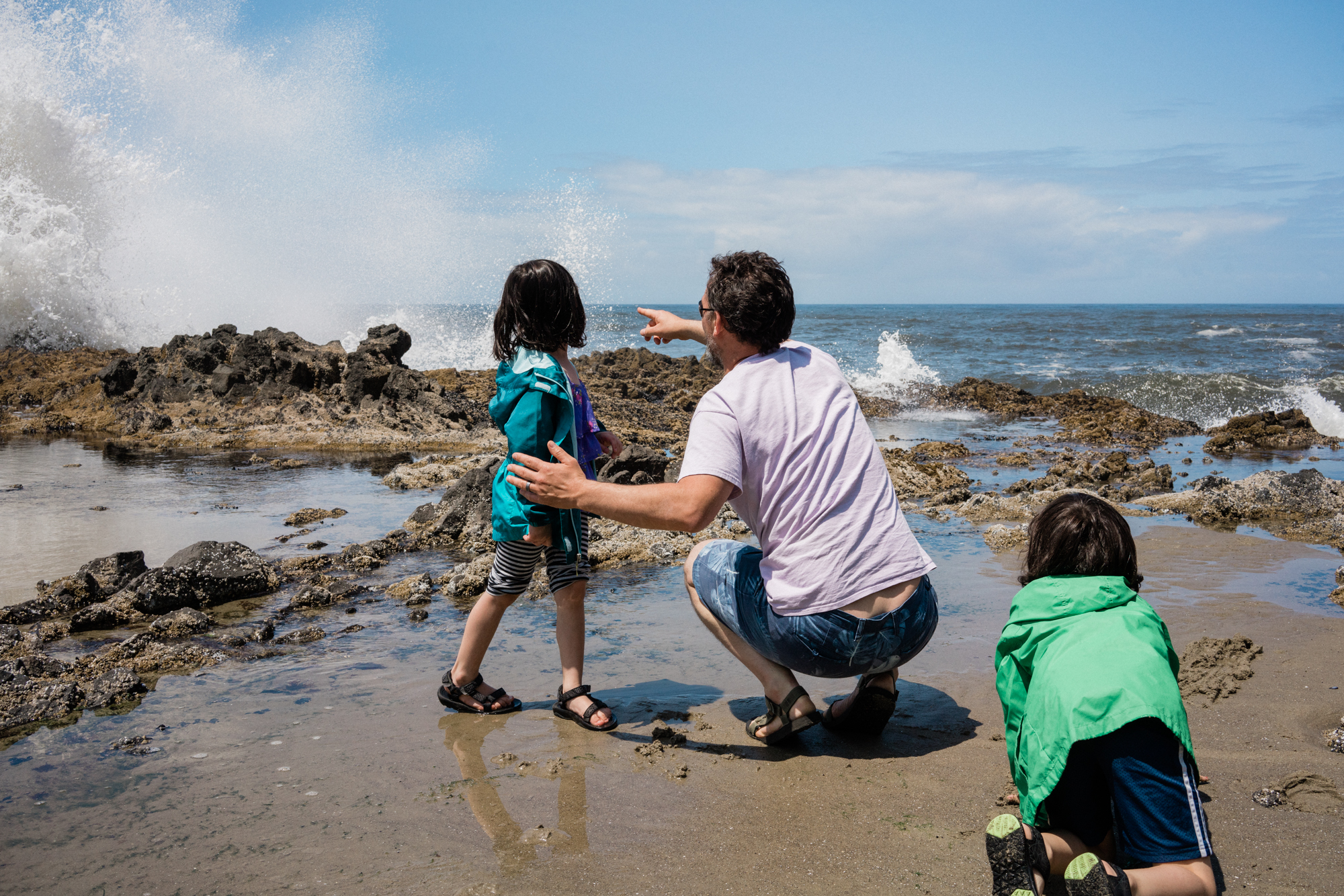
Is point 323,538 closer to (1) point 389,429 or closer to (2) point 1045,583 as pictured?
(2) point 1045,583

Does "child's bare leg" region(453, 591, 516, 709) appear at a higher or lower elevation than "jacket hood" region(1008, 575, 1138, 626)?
lower

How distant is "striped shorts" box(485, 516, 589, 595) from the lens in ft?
10.3

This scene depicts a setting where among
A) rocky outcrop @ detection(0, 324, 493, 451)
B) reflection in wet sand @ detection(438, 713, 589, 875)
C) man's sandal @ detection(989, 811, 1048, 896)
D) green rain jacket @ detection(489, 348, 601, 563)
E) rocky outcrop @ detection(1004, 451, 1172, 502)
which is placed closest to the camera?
man's sandal @ detection(989, 811, 1048, 896)

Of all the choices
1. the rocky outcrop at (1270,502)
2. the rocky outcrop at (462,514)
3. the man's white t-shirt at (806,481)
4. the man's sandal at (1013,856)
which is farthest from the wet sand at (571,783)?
the rocky outcrop at (1270,502)

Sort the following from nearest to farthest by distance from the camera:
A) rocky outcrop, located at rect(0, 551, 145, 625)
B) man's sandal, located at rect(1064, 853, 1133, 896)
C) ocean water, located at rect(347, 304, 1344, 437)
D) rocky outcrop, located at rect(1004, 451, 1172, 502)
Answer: man's sandal, located at rect(1064, 853, 1133, 896)
rocky outcrop, located at rect(0, 551, 145, 625)
rocky outcrop, located at rect(1004, 451, 1172, 502)
ocean water, located at rect(347, 304, 1344, 437)

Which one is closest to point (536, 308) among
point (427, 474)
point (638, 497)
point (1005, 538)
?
point (638, 497)

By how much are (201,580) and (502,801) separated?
9.96 ft

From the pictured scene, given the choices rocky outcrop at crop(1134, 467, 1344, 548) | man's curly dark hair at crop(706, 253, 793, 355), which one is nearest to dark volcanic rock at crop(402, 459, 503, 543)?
man's curly dark hair at crop(706, 253, 793, 355)

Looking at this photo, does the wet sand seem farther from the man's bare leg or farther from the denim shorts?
the denim shorts

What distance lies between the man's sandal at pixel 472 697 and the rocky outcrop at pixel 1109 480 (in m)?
5.99

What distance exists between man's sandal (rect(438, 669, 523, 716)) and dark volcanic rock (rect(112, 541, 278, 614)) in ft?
7.25

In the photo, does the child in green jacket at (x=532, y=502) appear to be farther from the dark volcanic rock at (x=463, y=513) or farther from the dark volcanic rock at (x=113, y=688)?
the dark volcanic rock at (x=463, y=513)

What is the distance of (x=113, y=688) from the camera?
3.26 meters

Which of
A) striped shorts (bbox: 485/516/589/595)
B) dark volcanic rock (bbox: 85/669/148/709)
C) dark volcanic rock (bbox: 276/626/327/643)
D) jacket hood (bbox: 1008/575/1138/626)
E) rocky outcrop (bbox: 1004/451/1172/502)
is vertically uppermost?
jacket hood (bbox: 1008/575/1138/626)
